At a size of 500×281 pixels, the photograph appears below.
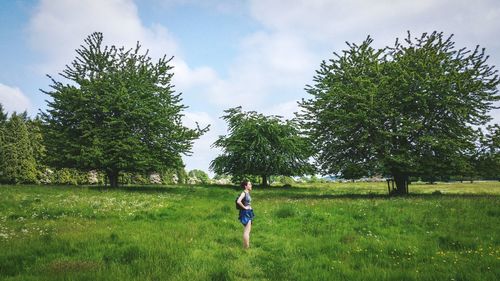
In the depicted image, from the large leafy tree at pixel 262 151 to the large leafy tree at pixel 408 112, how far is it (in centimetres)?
2255

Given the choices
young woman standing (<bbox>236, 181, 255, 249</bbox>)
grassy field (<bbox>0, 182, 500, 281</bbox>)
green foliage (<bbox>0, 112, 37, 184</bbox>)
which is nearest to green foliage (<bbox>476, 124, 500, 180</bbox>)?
grassy field (<bbox>0, 182, 500, 281</bbox>)

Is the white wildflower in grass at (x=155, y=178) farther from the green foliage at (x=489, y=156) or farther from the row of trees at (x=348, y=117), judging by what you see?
the green foliage at (x=489, y=156)

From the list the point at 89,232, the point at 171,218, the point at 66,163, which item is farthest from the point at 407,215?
the point at 66,163

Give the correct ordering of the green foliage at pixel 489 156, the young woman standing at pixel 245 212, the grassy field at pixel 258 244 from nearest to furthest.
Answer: the grassy field at pixel 258 244 → the young woman standing at pixel 245 212 → the green foliage at pixel 489 156

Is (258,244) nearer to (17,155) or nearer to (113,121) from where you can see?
(113,121)

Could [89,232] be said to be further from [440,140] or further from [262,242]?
[440,140]

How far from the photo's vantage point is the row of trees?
2867 cm

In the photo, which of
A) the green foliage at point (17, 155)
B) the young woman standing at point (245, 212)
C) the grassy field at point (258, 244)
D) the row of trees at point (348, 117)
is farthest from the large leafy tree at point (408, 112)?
the green foliage at point (17, 155)

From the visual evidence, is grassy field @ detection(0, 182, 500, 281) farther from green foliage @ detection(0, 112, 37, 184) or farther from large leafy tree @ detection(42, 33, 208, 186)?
green foliage @ detection(0, 112, 37, 184)

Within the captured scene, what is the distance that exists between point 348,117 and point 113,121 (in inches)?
879

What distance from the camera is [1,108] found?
4313 inches

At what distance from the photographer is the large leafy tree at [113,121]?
118ft

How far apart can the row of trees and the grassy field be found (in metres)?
10.5

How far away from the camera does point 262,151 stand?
177 ft
